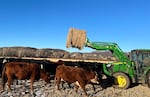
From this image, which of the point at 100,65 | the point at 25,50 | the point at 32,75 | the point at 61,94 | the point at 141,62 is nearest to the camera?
the point at 61,94

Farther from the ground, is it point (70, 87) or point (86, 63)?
point (86, 63)

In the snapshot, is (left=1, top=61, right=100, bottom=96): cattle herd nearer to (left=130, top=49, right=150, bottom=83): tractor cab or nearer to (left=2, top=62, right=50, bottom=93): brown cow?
(left=2, top=62, right=50, bottom=93): brown cow

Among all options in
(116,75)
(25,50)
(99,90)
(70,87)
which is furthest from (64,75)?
(25,50)

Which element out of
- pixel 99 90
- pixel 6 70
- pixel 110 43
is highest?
pixel 110 43

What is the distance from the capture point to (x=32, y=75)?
16.1m

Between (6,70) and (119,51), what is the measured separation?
716 centimetres

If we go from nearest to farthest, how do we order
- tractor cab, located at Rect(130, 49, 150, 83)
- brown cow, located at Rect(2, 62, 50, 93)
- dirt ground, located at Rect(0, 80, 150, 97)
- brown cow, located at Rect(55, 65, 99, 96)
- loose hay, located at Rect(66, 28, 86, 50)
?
dirt ground, located at Rect(0, 80, 150, 97)
brown cow, located at Rect(55, 65, 99, 96)
brown cow, located at Rect(2, 62, 50, 93)
tractor cab, located at Rect(130, 49, 150, 83)
loose hay, located at Rect(66, 28, 86, 50)

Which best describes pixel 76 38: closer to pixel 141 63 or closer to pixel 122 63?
pixel 122 63

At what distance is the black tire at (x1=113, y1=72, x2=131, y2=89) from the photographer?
56.6 feet

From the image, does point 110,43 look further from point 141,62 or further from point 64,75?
point 64,75

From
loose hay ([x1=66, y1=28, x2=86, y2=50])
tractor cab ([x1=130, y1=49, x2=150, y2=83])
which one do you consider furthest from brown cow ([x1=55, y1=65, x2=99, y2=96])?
tractor cab ([x1=130, y1=49, x2=150, y2=83])

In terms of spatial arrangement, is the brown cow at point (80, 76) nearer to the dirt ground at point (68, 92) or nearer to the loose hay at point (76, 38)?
the dirt ground at point (68, 92)

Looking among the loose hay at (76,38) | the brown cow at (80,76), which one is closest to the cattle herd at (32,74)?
the brown cow at (80,76)

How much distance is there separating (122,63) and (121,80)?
1.14 meters
